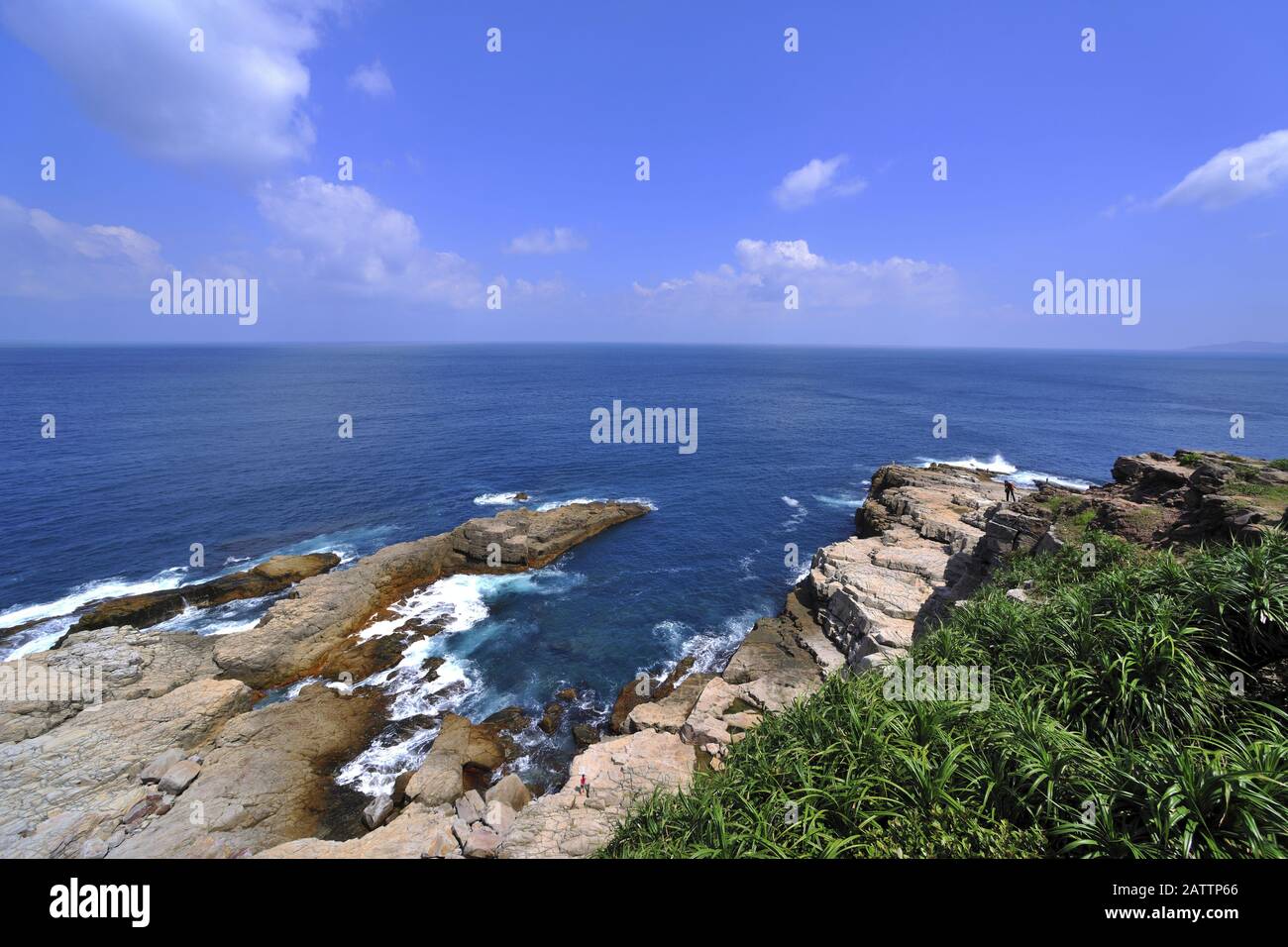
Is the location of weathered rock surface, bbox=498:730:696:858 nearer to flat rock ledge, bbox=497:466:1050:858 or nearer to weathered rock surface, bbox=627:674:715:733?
flat rock ledge, bbox=497:466:1050:858

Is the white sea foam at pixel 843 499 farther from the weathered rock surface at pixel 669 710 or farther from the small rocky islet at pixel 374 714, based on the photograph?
the weathered rock surface at pixel 669 710

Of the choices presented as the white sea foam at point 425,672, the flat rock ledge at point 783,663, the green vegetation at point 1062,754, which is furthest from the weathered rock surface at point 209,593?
the green vegetation at point 1062,754

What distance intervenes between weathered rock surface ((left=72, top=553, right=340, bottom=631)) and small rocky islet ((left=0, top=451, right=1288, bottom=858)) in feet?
0.48

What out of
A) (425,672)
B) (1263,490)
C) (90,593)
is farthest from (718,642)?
(90,593)

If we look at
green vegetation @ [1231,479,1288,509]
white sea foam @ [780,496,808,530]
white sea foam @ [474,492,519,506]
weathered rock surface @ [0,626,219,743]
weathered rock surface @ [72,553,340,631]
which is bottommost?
weathered rock surface @ [0,626,219,743]

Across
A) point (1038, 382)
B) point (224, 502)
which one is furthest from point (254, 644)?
point (1038, 382)

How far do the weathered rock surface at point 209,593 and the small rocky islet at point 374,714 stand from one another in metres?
0.15

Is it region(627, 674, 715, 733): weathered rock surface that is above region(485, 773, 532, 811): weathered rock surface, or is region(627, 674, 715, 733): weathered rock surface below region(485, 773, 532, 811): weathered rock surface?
above

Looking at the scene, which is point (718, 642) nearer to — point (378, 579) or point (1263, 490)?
point (378, 579)

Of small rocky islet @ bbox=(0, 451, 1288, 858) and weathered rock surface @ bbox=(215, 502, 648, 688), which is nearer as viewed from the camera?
small rocky islet @ bbox=(0, 451, 1288, 858)

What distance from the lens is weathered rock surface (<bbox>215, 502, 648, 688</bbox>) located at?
2672cm

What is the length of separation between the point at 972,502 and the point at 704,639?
1100 inches

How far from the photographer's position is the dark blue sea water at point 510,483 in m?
31.4

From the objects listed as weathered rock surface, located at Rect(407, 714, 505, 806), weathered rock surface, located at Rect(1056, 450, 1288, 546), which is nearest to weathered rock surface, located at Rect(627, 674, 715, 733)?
weathered rock surface, located at Rect(407, 714, 505, 806)
